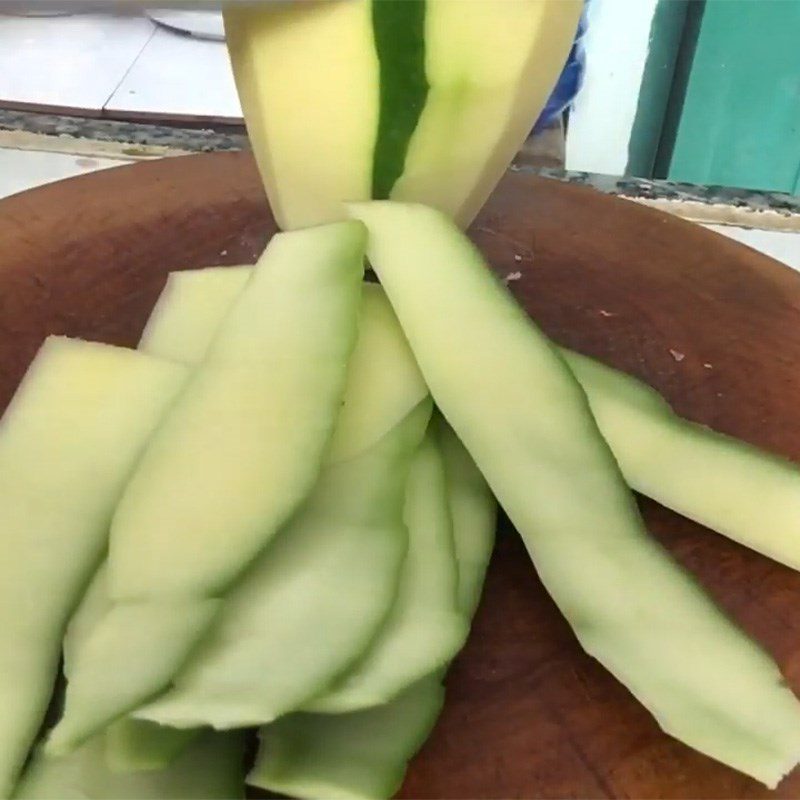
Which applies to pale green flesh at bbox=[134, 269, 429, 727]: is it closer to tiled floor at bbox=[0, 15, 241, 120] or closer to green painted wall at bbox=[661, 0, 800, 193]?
tiled floor at bbox=[0, 15, 241, 120]

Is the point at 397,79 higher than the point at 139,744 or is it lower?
higher

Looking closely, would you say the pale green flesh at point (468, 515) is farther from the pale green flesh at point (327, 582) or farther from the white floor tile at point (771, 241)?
the white floor tile at point (771, 241)

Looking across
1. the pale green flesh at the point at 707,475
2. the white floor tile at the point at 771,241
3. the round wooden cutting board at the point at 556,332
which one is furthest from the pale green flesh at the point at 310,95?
the white floor tile at the point at 771,241

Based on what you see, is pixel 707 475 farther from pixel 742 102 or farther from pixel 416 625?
pixel 742 102

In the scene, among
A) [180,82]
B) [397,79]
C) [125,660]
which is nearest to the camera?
[125,660]

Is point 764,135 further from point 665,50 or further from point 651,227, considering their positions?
point 651,227

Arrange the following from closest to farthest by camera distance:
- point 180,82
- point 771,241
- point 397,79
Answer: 1. point 397,79
2. point 771,241
3. point 180,82

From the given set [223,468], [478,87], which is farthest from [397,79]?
[223,468]
